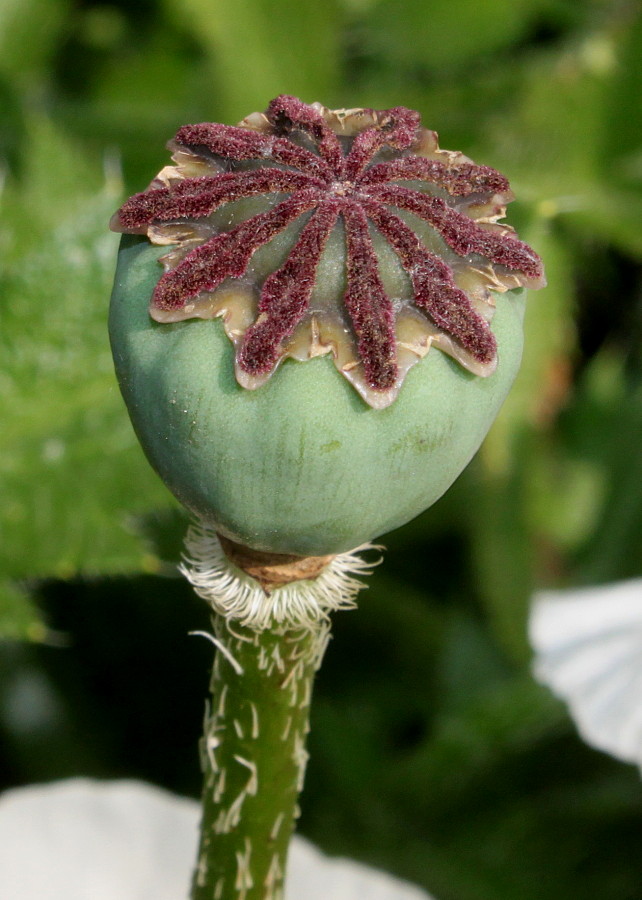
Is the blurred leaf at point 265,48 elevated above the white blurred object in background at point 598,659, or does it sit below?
above

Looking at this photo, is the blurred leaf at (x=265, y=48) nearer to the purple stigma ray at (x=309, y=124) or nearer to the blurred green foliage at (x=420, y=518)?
the blurred green foliage at (x=420, y=518)

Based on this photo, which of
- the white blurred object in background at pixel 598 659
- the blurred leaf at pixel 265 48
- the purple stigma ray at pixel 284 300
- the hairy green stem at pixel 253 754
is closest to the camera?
the purple stigma ray at pixel 284 300

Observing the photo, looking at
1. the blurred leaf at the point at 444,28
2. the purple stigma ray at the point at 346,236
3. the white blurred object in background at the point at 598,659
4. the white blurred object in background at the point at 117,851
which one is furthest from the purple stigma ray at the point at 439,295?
the blurred leaf at the point at 444,28

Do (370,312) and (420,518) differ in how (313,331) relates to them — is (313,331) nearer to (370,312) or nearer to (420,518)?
(370,312)

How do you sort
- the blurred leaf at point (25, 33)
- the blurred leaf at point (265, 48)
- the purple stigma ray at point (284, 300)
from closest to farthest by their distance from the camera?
1. the purple stigma ray at point (284, 300)
2. the blurred leaf at point (265, 48)
3. the blurred leaf at point (25, 33)

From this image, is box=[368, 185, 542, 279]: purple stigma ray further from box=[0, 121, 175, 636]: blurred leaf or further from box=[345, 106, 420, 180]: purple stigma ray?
box=[0, 121, 175, 636]: blurred leaf

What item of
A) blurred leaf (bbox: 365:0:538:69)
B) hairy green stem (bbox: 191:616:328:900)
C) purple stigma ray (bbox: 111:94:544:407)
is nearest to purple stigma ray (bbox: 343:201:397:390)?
purple stigma ray (bbox: 111:94:544:407)

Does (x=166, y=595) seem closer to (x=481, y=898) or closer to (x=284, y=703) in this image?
(x=481, y=898)
